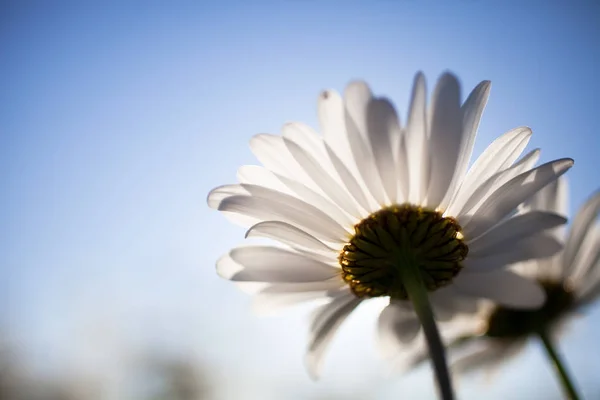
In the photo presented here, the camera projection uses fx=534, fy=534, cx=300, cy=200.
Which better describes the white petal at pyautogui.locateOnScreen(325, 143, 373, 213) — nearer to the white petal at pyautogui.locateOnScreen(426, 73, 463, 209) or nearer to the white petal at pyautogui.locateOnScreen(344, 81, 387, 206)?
the white petal at pyautogui.locateOnScreen(344, 81, 387, 206)

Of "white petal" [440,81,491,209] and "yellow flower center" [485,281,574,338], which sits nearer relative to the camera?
"white petal" [440,81,491,209]

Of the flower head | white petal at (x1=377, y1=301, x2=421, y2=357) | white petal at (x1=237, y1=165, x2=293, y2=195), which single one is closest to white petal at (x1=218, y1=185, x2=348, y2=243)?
white petal at (x1=237, y1=165, x2=293, y2=195)

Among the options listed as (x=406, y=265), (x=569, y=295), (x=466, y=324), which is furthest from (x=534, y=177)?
(x=569, y=295)

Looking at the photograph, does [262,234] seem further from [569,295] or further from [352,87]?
[569,295]

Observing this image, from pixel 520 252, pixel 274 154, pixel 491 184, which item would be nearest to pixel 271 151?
pixel 274 154

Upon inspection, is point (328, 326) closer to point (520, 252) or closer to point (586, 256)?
point (520, 252)
